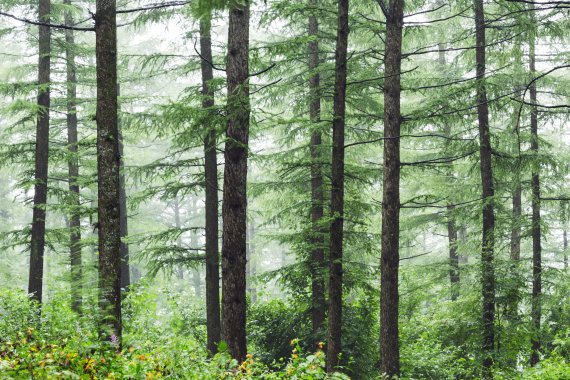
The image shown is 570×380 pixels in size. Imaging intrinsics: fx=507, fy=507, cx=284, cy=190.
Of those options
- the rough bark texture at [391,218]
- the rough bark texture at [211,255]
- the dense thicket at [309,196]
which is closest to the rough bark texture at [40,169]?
the dense thicket at [309,196]

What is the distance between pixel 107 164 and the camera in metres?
7.12

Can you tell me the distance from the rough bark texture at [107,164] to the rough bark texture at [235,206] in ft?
5.70

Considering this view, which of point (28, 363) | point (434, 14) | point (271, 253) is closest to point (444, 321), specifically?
point (28, 363)

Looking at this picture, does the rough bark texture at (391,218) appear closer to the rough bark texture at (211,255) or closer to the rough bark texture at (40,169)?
the rough bark texture at (211,255)

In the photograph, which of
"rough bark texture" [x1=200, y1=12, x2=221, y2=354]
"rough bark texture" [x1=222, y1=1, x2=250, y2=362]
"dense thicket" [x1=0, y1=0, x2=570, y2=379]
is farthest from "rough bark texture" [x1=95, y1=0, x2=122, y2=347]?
"rough bark texture" [x1=200, y1=12, x2=221, y2=354]

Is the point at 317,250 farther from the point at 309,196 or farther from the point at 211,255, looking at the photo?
the point at 211,255

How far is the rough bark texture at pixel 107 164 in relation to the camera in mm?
7059

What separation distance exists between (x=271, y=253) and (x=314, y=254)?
34.2 meters

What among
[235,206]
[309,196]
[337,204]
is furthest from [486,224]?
[235,206]

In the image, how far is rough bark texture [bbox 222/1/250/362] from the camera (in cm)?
809

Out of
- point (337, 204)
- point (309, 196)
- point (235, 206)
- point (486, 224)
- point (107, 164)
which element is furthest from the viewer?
point (309, 196)

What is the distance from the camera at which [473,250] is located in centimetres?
1384

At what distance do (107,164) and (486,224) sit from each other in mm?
9506

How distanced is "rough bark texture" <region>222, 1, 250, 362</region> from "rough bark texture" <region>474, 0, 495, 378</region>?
18.5 ft
